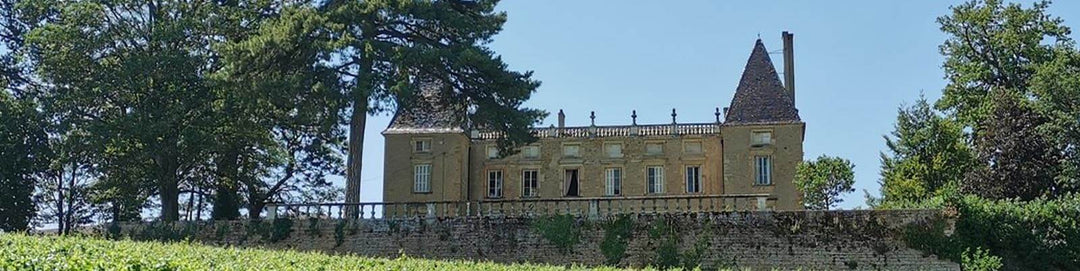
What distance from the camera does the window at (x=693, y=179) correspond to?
36688mm

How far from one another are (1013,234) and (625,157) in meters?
13.9

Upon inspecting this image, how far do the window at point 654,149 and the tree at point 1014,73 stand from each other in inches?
391

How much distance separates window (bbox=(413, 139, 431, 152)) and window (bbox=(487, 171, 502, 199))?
8.08ft

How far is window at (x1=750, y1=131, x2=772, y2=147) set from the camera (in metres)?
34.7

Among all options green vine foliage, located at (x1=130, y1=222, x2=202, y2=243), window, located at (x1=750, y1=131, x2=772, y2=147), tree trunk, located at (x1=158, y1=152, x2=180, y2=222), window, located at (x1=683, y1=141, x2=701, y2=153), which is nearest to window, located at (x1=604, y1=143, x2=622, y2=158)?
window, located at (x1=683, y1=141, x2=701, y2=153)

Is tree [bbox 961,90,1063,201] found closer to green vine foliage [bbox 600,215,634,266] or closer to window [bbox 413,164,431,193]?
green vine foliage [bbox 600,215,634,266]

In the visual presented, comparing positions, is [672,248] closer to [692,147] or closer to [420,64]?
[420,64]

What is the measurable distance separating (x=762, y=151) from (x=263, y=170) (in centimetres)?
1664

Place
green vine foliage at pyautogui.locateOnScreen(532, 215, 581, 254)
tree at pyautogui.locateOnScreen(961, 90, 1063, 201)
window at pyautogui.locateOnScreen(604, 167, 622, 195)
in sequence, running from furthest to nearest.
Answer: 1. window at pyautogui.locateOnScreen(604, 167, 622, 195)
2. tree at pyautogui.locateOnScreen(961, 90, 1063, 201)
3. green vine foliage at pyautogui.locateOnScreen(532, 215, 581, 254)

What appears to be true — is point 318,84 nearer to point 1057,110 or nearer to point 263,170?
point 263,170

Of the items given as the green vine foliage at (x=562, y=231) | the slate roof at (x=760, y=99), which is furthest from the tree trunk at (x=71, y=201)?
the slate roof at (x=760, y=99)

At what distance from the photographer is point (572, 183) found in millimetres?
37594

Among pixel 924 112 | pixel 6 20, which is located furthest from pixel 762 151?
pixel 6 20

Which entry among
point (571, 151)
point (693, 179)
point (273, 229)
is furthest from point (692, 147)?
point (273, 229)
